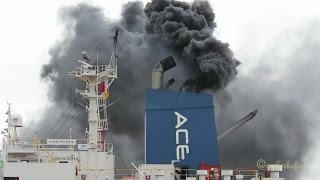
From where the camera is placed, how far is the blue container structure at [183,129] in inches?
948

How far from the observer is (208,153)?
2402 cm

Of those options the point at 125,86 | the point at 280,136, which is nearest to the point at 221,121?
the point at 280,136

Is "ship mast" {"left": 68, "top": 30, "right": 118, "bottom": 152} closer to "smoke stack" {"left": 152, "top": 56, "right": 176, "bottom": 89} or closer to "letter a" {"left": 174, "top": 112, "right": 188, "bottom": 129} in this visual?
"smoke stack" {"left": 152, "top": 56, "right": 176, "bottom": 89}

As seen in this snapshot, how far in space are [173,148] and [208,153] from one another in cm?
135

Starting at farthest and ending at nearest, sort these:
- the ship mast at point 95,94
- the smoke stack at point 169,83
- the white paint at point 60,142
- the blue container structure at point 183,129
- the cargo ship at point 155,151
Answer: the smoke stack at point 169,83, the ship mast at point 95,94, the white paint at point 60,142, the blue container structure at point 183,129, the cargo ship at point 155,151

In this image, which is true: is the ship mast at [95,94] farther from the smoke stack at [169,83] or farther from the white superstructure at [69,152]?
the smoke stack at [169,83]

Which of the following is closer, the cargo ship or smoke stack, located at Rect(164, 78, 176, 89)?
the cargo ship

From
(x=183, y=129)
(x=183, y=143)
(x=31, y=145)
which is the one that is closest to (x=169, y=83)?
(x=183, y=129)

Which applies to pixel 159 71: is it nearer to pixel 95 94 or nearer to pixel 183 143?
pixel 95 94

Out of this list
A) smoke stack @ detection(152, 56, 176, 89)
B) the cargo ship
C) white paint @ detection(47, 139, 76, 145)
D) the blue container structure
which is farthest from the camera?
smoke stack @ detection(152, 56, 176, 89)

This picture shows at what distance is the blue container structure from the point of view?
948 inches

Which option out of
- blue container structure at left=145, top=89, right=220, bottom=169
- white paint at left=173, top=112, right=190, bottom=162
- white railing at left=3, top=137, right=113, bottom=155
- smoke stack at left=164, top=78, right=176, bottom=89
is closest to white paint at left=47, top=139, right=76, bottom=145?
white railing at left=3, top=137, right=113, bottom=155

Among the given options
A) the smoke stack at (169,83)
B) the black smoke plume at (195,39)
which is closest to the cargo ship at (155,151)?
the smoke stack at (169,83)

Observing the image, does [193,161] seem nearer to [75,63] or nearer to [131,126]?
[131,126]
